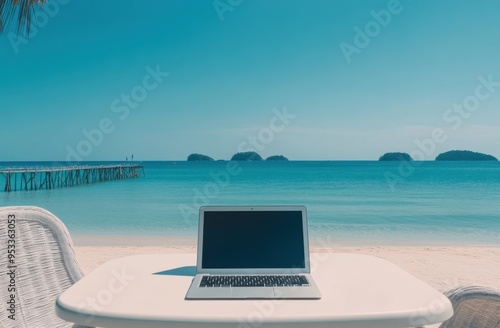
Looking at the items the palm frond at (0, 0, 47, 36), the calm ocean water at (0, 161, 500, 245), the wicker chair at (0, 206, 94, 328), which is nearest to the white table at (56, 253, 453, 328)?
the wicker chair at (0, 206, 94, 328)

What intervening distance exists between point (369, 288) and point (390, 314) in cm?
29

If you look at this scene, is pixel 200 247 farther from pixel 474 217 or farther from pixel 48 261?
pixel 474 217

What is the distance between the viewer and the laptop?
1820mm

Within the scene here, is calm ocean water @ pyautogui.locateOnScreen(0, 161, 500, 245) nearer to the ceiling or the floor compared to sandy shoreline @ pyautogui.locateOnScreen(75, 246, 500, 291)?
nearer to the floor

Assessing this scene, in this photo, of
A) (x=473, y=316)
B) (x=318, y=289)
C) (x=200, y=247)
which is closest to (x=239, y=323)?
(x=318, y=289)

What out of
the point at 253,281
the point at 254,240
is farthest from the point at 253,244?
the point at 253,281

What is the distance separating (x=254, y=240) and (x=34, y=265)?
1.18m

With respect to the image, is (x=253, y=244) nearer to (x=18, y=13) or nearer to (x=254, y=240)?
(x=254, y=240)

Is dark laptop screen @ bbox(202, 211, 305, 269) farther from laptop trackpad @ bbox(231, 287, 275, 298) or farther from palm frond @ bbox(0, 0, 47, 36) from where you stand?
palm frond @ bbox(0, 0, 47, 36)

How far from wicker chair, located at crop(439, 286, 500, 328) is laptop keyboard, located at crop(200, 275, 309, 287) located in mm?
647

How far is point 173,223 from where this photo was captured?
13586 millimetres

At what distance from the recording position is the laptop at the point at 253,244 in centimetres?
182

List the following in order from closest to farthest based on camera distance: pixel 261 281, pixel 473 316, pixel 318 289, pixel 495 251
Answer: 1. pixel 318 289
2. pixel 261 281
3. pixel 473 316
4. pixel 495 251

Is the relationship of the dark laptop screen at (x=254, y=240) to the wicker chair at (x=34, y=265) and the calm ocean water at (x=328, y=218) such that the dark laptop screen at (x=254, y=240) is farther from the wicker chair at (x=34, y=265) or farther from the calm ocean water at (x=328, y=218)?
the calm ocean water at (x=328, y=218)
